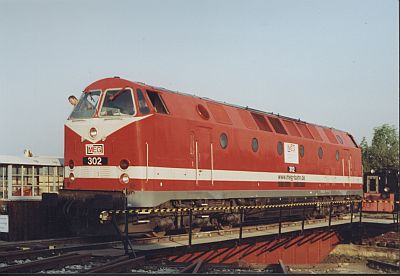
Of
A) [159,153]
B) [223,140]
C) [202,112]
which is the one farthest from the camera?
[223,140]

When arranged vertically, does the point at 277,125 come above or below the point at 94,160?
above

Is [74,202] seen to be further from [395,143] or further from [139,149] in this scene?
[395,143]

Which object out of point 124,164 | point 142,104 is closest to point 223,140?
point 142,104

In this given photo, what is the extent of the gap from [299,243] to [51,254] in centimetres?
1202

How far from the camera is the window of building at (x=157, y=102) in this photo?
43.7 ft

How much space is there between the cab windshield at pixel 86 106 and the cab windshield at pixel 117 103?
1.08 feet

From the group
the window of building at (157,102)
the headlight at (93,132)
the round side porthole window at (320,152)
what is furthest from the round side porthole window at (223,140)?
the round side porthole window at (320,152)

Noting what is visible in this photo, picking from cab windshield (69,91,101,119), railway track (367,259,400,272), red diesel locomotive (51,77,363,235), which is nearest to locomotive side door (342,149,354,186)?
railway track (367,259,400,272)

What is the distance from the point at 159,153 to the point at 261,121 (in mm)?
6260

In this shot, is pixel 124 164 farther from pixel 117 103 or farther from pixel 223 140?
pixel 223 140

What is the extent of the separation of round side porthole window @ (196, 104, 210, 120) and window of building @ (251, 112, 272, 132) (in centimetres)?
327

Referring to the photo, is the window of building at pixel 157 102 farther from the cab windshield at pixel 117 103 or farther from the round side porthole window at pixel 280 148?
the round side porthole window at pixel 280 148

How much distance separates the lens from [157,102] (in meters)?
13.5

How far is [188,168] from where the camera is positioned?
1405 cm
